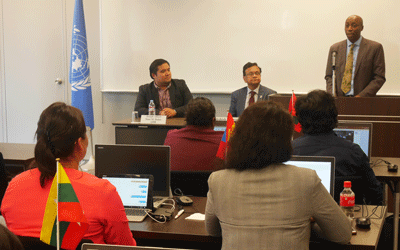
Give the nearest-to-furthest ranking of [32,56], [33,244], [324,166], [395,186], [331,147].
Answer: [33,244] → [324,166] → [331,147] → [395,186] → [32,56]

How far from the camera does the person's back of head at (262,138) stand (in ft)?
5.16

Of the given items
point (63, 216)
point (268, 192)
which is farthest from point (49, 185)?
point (268, 192)

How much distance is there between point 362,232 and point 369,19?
4442mm

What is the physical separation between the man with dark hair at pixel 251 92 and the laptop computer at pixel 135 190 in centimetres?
320

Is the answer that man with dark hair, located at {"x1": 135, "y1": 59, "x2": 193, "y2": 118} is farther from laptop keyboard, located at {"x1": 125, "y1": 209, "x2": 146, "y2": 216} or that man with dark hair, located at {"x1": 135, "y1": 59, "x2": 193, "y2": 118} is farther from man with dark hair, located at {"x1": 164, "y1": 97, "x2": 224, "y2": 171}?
laptop keyboard, located at {"x1": 125, "y1": 209, "x2": 146, "y2": 216}

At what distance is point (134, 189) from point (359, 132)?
171 centimetres

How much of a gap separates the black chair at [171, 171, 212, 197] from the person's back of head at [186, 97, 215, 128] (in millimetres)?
489

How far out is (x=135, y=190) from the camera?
227cm

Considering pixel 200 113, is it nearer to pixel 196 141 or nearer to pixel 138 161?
pixel 196 141

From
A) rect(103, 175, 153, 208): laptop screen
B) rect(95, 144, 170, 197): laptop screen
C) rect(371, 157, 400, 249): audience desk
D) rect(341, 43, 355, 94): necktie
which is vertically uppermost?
rect(341, 43, 355, 94): necktie

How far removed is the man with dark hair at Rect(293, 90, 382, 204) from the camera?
97.0 inches

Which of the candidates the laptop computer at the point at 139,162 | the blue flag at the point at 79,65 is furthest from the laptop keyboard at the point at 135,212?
the blue flag at the point at 79,65

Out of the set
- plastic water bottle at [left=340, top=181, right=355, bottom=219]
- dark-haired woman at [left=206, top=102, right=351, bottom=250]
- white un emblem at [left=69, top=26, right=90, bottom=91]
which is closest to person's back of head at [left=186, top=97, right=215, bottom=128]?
plastic water bottle at [left=340, top=181, right=355, bottom=219]

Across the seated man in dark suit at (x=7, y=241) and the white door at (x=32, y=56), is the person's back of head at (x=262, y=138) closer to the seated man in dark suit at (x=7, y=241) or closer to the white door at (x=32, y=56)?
the seated man in dark suit at (x=7, y=241)
